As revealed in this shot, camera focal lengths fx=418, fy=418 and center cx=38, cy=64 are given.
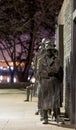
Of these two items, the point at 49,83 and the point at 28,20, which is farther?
the point at 28,20

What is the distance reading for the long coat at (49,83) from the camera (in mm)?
10031

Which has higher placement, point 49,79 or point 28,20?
point 28,20

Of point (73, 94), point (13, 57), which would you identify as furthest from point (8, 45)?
point (73, 94)

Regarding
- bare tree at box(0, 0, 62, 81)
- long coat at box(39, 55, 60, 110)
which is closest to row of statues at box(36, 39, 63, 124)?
long coat at box(39, 55, 60, 110)

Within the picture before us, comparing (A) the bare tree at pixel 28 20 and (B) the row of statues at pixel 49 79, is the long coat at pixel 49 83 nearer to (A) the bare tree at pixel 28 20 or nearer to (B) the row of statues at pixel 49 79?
(B) the row of statues at pixel 49 79

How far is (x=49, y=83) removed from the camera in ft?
33.3

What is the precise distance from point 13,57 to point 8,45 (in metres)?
1.08

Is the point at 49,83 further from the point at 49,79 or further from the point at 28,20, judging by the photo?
the point at 28,20

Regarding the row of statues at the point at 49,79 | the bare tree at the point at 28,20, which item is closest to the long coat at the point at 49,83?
the row of statues at the point at 49,79

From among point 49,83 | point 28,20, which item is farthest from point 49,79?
point 28,20

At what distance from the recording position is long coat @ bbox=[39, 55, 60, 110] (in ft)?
32.9

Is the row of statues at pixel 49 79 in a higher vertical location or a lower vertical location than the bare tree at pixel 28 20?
lower

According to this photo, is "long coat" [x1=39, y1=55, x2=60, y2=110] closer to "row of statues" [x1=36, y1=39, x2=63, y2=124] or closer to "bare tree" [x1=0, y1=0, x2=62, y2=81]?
"row of statues" [x1=36, y1=39, x2=63, y2=124]

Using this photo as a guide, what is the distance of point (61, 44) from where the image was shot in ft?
53.9
